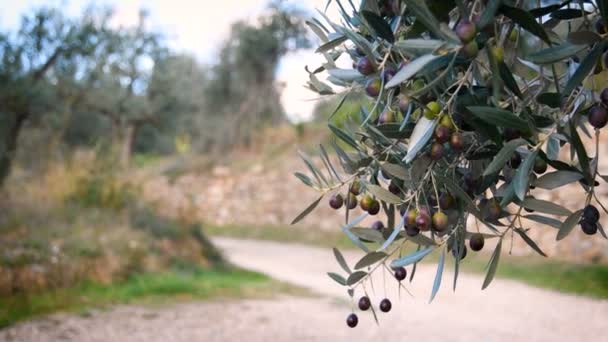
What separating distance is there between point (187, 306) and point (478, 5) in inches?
228

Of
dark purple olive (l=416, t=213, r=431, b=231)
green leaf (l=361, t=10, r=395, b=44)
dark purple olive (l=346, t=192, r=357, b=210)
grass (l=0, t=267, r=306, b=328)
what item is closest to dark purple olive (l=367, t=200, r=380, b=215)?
dark purple olive (l=346, t=192, r=357, b=210)

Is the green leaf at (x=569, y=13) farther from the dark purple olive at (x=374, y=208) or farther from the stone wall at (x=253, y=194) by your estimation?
the stone wall at (x=253, y=194)

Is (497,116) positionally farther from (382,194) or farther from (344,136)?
(344,136)

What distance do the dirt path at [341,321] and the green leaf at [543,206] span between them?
417cm

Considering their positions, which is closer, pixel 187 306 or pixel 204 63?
pixel 187 306

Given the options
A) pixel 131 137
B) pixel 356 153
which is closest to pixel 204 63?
pixel 131 137

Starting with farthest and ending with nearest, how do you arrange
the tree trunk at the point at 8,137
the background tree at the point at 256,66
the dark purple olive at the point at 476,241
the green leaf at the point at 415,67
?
the background tree at the point at 256,66
the tree trunk at the point at 8,137
the dark purple olive at the point at 476,241
the green leaf at the point at 415,67

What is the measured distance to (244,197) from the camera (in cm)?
1892

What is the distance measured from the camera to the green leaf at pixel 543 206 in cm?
144

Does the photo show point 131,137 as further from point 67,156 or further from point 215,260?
point 215,260

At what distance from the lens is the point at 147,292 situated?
23.3ft

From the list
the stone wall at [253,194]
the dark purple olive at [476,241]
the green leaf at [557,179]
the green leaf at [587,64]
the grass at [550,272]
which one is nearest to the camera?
the green leaf at [587,64]

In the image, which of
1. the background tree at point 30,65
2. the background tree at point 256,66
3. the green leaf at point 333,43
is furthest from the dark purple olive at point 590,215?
the background tree at point 256,66

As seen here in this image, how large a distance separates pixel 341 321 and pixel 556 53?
17.1 feet
